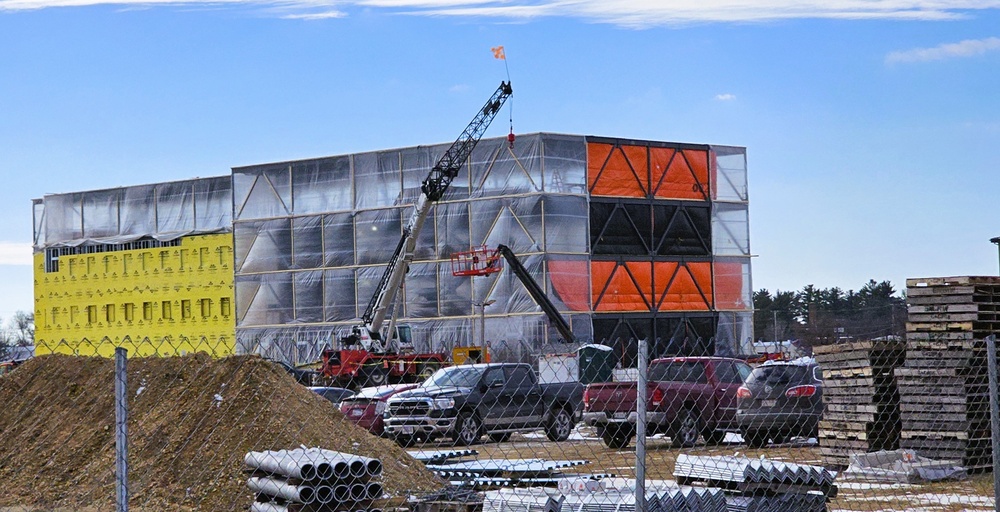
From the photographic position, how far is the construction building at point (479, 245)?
5522cm

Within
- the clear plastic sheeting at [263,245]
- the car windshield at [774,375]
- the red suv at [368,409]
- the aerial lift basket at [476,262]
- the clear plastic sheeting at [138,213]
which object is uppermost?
the clear plastic sheeting at [138,213]

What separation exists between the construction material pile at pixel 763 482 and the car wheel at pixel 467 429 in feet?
38.9

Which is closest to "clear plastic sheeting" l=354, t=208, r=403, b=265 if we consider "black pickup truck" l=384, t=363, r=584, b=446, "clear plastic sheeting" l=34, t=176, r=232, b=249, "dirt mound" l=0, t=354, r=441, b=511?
"clear plastic sheeting" l=34, t=176, r=232, b=249

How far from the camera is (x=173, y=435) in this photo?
46.4ft

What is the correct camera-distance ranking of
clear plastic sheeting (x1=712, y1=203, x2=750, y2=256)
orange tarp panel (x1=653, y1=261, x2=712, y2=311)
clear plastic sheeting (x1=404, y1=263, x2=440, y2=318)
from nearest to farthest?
clear plastic sheeting (x1=404, y1=263, x2=440, y2=318), orange tarp panel (x1=653, y1=261, x2=712, y2=311), clear plastic sheeting (x1=712, y1=203, x2=750, y2=256)

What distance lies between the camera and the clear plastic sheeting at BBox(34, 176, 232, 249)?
66062 millimetres

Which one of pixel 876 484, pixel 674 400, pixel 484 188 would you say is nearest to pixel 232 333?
pixel 484 188

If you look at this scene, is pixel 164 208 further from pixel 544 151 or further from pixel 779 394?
pixel 779 394

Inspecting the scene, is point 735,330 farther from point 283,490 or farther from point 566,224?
point 283,490

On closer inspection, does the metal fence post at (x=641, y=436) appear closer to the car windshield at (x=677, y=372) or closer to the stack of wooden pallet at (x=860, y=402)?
the stack of wooden pallet at (x=860, y=402)

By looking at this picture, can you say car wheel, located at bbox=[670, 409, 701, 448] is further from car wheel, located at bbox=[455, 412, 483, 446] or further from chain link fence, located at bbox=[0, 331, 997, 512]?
car wheel, located at bbox=[455, 412, 483, 446]

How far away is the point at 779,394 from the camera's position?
21.0 meters

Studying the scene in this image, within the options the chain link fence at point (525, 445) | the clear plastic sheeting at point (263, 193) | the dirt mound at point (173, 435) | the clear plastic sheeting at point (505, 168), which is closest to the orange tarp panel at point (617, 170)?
the clear plastic sheeting at point (505, 168)

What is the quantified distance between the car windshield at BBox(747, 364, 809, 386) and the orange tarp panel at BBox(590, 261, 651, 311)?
113 feet
